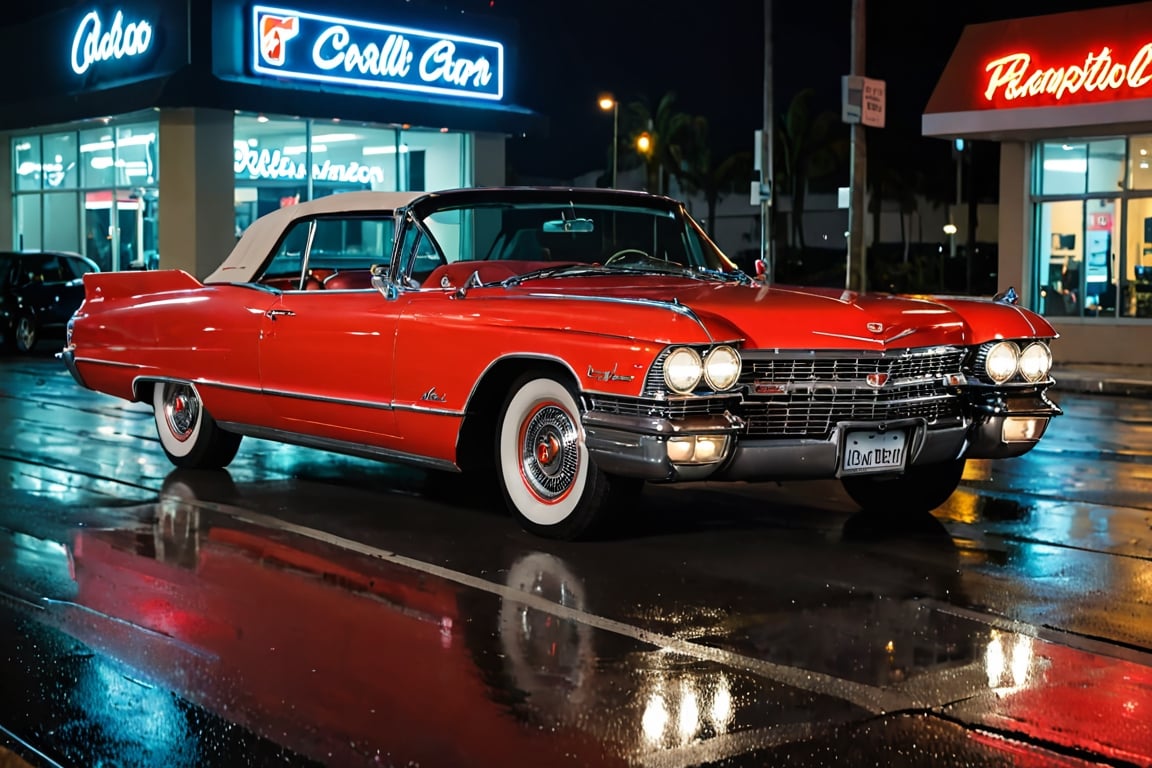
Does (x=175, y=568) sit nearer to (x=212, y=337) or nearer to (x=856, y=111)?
(x=212, y=337)

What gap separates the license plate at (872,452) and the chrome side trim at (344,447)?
191 centimetres

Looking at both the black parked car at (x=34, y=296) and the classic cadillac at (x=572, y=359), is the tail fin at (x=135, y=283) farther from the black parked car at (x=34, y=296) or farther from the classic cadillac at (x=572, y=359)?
the black parked car at (x=34, y=296)

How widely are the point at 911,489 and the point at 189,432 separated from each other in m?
4.39

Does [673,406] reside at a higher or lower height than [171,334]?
lower

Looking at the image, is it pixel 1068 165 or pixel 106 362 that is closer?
pixel 106 362

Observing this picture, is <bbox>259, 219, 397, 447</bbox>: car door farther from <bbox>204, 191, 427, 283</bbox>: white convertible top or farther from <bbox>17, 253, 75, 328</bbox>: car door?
<bbox>17, 253, 75, 328</bbox>: car door

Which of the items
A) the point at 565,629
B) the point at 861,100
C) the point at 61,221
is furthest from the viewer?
the point at 61,221

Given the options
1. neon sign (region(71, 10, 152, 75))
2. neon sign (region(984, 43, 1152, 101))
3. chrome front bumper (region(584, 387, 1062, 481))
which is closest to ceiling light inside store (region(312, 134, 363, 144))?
neon sign (region(71, 10, 152, 75))

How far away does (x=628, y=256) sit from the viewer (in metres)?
8.09

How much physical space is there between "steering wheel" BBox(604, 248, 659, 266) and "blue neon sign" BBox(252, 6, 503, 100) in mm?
19471

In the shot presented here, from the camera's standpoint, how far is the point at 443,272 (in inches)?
313

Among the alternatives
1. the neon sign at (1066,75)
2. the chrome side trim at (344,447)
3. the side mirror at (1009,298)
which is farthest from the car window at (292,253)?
the neon sign at (1066,75)

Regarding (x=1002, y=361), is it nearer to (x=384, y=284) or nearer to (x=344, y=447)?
(x=384, y=284)

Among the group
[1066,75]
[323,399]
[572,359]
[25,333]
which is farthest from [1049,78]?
[572,359]
